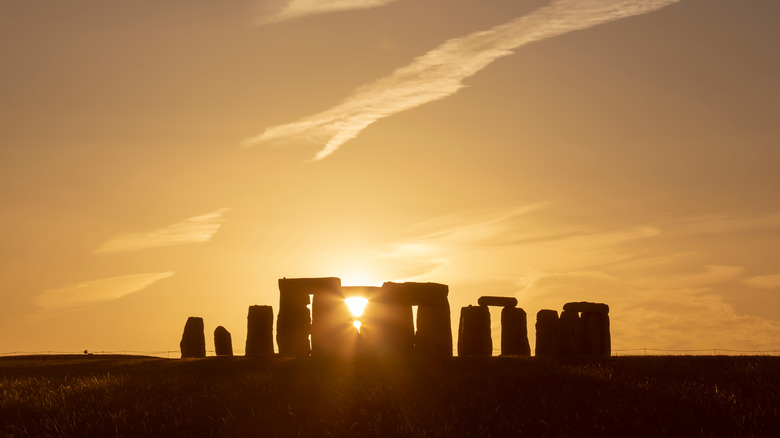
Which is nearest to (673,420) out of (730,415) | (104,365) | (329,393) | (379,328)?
(730,415)

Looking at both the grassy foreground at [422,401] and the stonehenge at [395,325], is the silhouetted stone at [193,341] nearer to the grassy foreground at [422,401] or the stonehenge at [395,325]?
the stonehenge at [395,325]

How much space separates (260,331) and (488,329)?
9795mm

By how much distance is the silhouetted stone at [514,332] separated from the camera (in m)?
40.9

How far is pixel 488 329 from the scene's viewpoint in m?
40.3

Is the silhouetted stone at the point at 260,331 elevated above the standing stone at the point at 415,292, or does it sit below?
below

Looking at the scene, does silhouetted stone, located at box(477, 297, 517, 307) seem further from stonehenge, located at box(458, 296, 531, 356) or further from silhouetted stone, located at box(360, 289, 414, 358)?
silhouetted stone, located at box(360, 289, 414, 358)

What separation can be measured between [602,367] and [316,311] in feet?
47.4

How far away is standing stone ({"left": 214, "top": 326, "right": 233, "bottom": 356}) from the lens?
4343 centimetres

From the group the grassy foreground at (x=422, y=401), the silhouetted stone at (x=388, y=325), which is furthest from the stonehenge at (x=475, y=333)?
the grassy foreground at (x=422, y=401)

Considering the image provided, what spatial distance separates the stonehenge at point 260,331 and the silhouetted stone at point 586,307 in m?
13.0

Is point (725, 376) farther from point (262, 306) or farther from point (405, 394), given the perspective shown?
point (262, 306)

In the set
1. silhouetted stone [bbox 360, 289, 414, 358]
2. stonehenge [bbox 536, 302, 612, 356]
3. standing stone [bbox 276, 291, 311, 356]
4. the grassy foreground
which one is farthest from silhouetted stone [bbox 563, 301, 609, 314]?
the grassy foreground

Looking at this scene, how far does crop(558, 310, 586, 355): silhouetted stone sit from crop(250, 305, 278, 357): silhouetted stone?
1256cm

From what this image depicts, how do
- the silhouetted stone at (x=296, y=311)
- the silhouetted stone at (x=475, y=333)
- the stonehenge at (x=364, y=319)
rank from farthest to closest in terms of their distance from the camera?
the silhouetted stone at (x=475, y=333) < the silhouetted stone at (x=296, y=311) < the stonehenge at (x=364, y=319)
